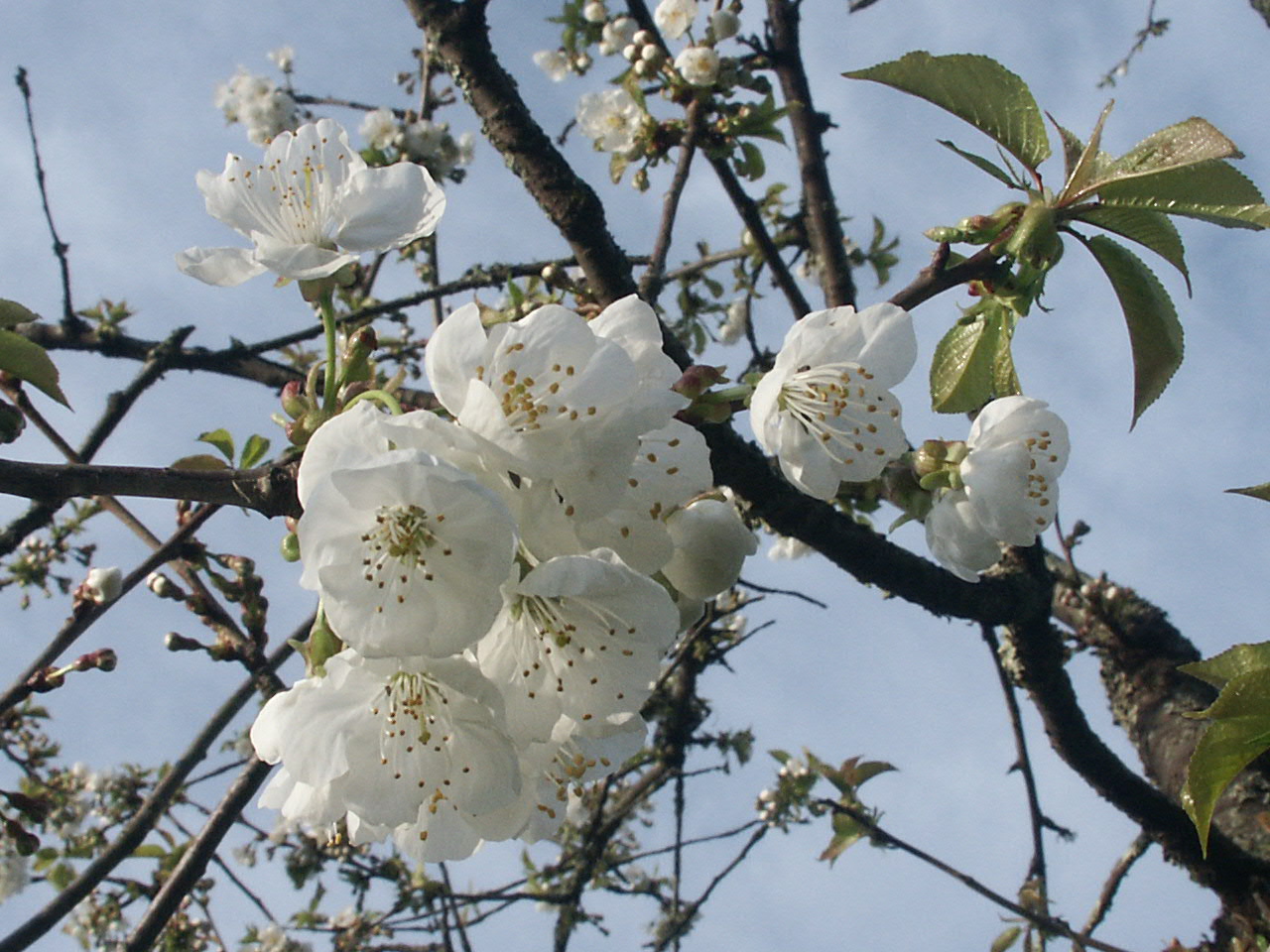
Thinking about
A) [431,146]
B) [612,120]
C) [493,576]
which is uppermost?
[431,146]

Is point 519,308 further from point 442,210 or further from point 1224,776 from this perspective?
point 1224,776

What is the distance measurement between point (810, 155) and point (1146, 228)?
190cm

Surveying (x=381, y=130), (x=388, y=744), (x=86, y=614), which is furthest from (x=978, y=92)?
(x=381, y=130)

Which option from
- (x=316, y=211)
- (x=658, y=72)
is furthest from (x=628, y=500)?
(x=658, y=72)

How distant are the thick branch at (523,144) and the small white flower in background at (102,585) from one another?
1.09m

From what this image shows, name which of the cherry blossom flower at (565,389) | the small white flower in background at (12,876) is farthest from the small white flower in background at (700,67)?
the small white flower in background at (12,876)

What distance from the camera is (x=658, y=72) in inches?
128

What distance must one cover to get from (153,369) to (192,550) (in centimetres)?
66

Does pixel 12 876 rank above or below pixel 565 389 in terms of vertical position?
above

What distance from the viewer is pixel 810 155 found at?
3082 millimetres

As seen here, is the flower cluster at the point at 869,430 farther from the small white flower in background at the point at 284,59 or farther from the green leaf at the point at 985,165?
the small white flower in background at the point at 284,59

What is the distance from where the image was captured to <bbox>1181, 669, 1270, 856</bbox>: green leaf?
3.54 ft

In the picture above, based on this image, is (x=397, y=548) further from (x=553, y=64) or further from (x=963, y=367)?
(x=553, y=64)

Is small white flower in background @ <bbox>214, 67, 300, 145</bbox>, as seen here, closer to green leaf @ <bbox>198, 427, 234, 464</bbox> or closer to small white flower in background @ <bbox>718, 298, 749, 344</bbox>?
small white flower in background @ <bbox>718, 298, 749, 344</bbox>
